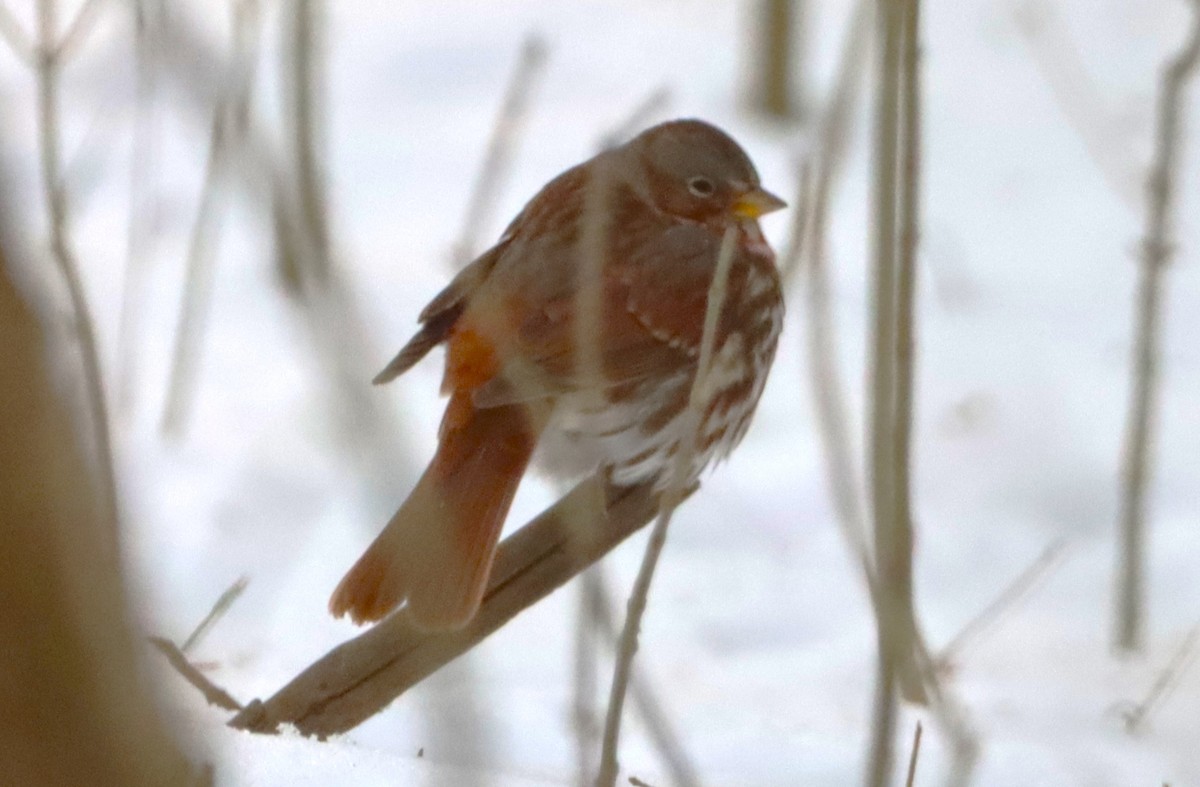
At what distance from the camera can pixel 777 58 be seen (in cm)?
687

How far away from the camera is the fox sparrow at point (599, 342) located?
297 centimetres

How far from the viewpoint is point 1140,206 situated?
6.45 m

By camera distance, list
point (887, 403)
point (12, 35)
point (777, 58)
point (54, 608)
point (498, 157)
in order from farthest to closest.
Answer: point (777, 58) < point (498, 157) < point (12, 35) < point (887, 403) < point (54, 608)

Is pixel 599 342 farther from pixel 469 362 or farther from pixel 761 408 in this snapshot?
pixel 761 408

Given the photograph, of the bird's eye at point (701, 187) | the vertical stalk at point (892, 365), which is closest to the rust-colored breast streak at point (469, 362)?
the bird's eye at point (701, 187)

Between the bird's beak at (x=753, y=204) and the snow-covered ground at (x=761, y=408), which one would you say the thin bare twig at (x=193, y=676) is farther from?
the bird's beak at (x=753, y=204)

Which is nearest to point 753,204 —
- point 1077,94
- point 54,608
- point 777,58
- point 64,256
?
point 64,256

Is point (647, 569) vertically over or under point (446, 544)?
over

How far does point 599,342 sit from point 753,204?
630 mm

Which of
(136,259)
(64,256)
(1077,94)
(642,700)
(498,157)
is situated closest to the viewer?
(642,700)

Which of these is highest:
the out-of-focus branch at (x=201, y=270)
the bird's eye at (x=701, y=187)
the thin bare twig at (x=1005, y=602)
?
the bird's eye at (x=701, y=187)

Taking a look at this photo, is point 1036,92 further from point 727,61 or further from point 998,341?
point 998,341

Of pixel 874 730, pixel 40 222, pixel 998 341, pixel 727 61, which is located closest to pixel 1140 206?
pixel 998 341

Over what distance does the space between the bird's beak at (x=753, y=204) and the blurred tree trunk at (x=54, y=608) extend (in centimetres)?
243
